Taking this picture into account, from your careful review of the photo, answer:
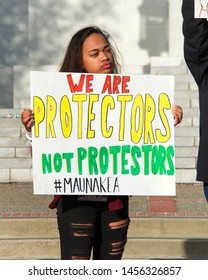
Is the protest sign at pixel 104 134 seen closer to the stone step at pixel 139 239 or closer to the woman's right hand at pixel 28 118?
the woman's right hand at pixel 28 118

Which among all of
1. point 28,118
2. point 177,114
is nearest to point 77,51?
point 28,118

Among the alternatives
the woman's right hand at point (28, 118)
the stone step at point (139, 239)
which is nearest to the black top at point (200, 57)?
the woman's right hand at point (28, 118)

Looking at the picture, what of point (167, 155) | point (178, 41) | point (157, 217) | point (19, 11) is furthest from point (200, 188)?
point (19, 11)

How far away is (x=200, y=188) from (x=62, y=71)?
6393 mm

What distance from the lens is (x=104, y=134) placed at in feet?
15.6

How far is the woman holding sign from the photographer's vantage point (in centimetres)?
469

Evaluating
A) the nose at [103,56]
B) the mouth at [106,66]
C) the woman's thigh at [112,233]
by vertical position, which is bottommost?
the woman's thigh at [112,233]

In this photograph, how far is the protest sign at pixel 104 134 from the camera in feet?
15.5

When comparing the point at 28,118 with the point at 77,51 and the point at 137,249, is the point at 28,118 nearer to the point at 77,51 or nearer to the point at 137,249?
the point at 77,51

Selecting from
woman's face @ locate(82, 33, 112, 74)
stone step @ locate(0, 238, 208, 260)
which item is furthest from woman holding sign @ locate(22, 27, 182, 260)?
stone step @ locate(0, 238, 208, 260)

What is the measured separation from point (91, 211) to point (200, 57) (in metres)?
0.95
